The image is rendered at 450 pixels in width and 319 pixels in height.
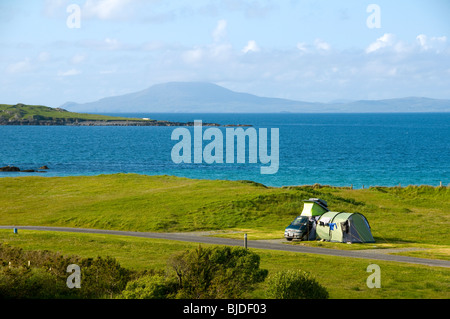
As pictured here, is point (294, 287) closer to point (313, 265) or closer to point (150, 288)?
point (150, 288)

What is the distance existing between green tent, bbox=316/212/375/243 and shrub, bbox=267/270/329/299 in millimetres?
22460

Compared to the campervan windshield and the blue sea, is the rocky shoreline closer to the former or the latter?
the blue sea

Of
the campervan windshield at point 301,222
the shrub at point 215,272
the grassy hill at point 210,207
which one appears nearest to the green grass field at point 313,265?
the shrub at point 215,272

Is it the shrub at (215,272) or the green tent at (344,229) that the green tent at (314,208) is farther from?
the shrub at (215,272)

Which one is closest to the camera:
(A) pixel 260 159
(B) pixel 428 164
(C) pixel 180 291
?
(C) pixel 180 291

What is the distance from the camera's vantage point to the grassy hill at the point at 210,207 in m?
51.0

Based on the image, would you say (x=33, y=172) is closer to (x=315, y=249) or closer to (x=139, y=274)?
(x=315, y=249)

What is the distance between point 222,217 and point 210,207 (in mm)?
3394

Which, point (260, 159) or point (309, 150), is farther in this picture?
point (309, 150)

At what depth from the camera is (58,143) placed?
603 feet
